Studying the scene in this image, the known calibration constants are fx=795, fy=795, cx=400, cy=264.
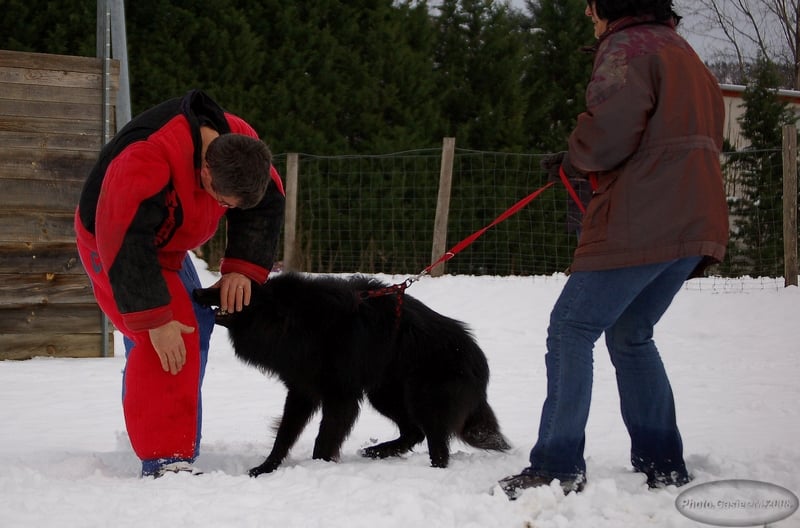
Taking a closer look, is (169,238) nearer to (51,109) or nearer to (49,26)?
(51,109)

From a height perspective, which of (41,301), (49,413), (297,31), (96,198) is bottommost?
(49,413)

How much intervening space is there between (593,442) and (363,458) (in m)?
0.98

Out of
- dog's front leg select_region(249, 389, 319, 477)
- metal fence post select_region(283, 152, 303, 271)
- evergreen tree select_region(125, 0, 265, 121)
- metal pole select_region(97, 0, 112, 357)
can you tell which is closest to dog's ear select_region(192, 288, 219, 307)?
dog's front leg select_region(249, 389, 319, 477)

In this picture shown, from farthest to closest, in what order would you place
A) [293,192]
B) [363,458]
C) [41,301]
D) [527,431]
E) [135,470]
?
1. [293,192]
2. [41,301]
3. [527,431]
4. [363,458]
5. [135,470]

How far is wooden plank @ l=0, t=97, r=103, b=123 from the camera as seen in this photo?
5152 mm

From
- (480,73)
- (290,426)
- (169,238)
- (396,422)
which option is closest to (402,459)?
(396,422)

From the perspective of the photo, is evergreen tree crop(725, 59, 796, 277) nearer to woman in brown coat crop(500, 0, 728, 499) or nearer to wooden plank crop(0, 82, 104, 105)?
wooden plank crop(0, 82, 104, 105)

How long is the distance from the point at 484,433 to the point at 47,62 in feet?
12.9

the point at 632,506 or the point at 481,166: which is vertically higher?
the point at 481,166

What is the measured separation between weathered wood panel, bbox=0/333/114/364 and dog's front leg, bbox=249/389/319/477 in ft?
9.19

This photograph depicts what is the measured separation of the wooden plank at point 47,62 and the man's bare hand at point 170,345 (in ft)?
10.9

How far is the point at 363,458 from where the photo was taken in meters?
3.30

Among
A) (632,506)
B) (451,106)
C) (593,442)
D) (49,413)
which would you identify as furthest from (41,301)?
(451,106)

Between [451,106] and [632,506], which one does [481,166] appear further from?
[632,506]
